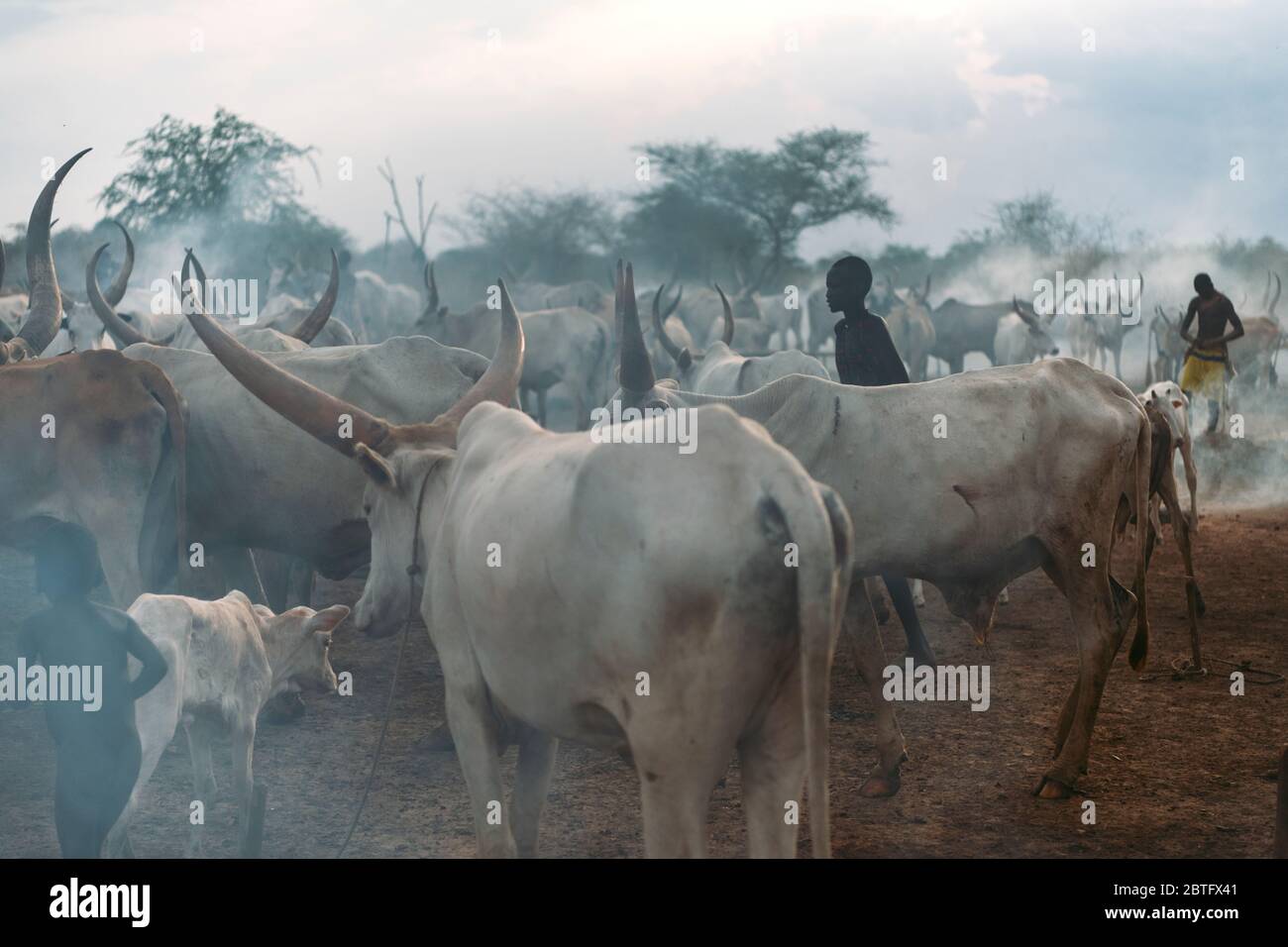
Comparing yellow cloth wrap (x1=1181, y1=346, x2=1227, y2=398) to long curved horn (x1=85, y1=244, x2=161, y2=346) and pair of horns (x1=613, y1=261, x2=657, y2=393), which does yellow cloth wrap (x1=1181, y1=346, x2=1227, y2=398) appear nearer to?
pair of horns (x1=613, y1=261, x2=657, y2=393)

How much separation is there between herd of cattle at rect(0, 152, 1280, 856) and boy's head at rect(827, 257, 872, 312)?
804 millimetres

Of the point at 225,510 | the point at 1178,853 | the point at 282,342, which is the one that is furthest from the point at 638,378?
the point at 282,342

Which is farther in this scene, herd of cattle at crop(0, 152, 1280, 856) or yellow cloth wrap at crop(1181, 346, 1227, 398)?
yellow cloth wrap at crop(1181, 346, 1227, 398)

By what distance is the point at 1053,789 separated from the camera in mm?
5609

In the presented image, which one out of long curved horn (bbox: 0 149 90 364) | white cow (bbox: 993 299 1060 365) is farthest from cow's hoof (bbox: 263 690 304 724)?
white cow (bbox: 993 299 1060 365)

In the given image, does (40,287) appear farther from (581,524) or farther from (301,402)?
(581,524)

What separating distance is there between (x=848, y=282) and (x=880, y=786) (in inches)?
96.9

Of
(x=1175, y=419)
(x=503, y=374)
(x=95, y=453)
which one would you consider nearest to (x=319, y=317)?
(x=95, y=453)

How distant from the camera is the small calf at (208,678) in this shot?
4742 mm

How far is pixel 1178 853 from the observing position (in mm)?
4980

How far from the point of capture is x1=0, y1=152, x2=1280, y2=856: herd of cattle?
3301mm

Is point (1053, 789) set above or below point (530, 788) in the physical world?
below

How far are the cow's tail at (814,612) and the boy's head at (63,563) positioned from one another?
223 cm

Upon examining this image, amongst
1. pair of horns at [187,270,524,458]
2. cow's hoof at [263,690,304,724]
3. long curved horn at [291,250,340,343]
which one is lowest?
cow's hoof at [263,690,304,724]
